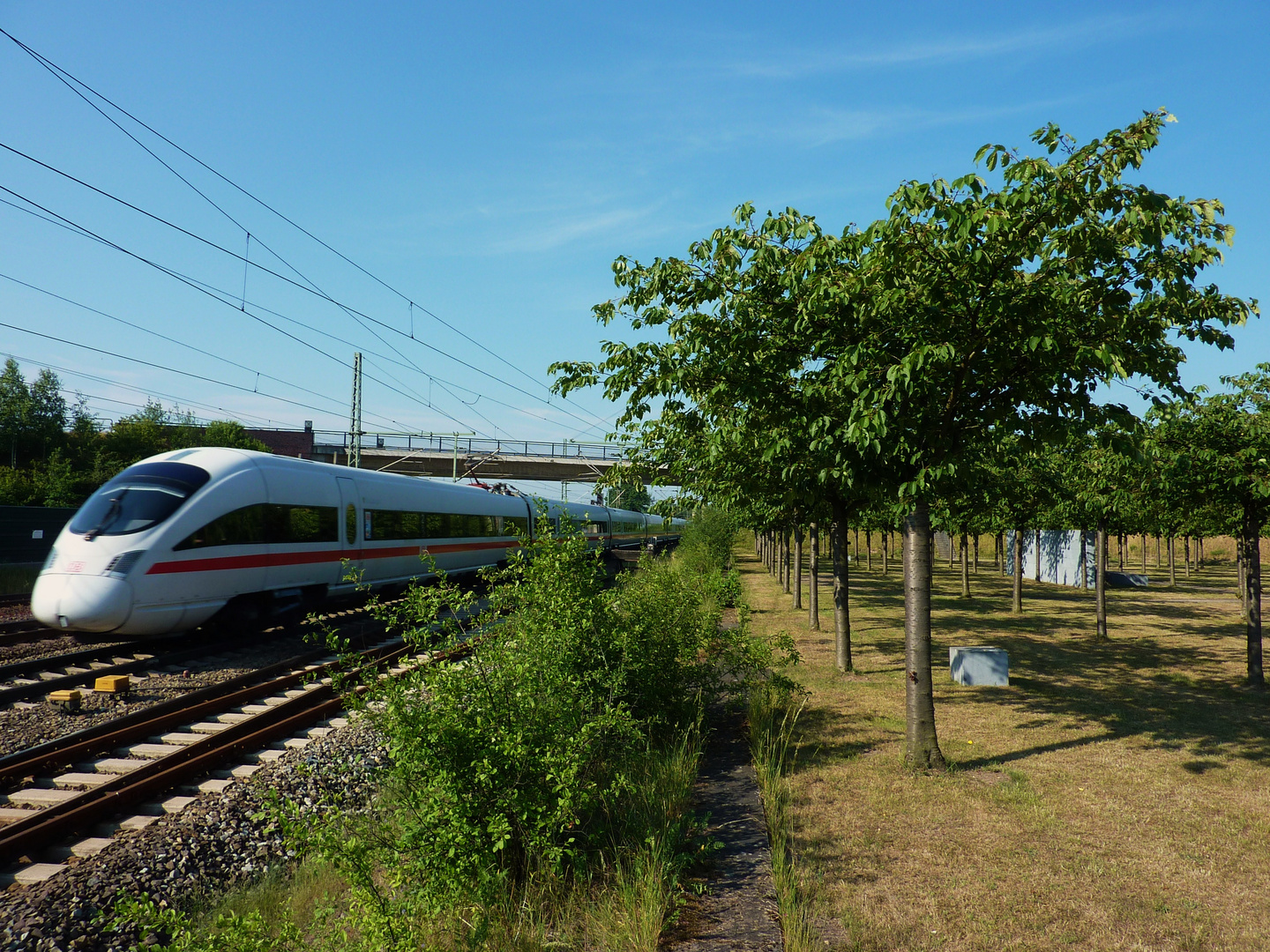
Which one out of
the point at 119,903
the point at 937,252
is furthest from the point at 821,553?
the point at 119,903

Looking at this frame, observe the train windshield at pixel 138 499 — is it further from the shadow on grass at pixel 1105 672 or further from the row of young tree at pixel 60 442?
the row of young tree at pixel 60 442

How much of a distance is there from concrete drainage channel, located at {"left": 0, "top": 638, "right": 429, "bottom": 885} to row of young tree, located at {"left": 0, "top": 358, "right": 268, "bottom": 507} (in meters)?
31.4

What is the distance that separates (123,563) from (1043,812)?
36.9ft

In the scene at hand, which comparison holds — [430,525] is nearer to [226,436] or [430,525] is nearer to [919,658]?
[919,658]

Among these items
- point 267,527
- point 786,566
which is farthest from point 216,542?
point 786,566

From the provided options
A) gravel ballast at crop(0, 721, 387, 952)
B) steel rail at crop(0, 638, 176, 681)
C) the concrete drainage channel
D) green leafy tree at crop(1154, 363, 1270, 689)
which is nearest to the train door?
steel rail at crop(0, 638, 176, 681)

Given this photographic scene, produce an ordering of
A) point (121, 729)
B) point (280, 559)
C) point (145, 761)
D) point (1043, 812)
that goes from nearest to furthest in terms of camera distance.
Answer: point (1043, 812) < point (145, 761) < point (121, 729) < point (280, 559)

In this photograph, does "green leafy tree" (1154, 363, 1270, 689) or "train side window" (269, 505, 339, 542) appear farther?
"train side window" (269, 505, 339, 542)

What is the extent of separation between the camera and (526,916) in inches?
164

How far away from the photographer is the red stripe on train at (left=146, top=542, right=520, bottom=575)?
1112 centimetres

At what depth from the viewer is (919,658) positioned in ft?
23.0

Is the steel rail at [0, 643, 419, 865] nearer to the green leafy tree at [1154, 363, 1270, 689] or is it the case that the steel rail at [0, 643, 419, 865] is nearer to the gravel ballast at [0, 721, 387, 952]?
the gravel ballast at [0, 721, 387, 952]

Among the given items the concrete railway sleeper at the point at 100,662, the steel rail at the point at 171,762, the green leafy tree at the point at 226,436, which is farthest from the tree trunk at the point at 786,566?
the green leafy tree at the point at 226,436

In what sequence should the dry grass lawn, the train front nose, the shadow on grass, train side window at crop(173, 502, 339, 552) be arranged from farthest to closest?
train side window at crop(173, 502, 339, 552) < the train front nose < the shadow on grass < the dry grass lawn
